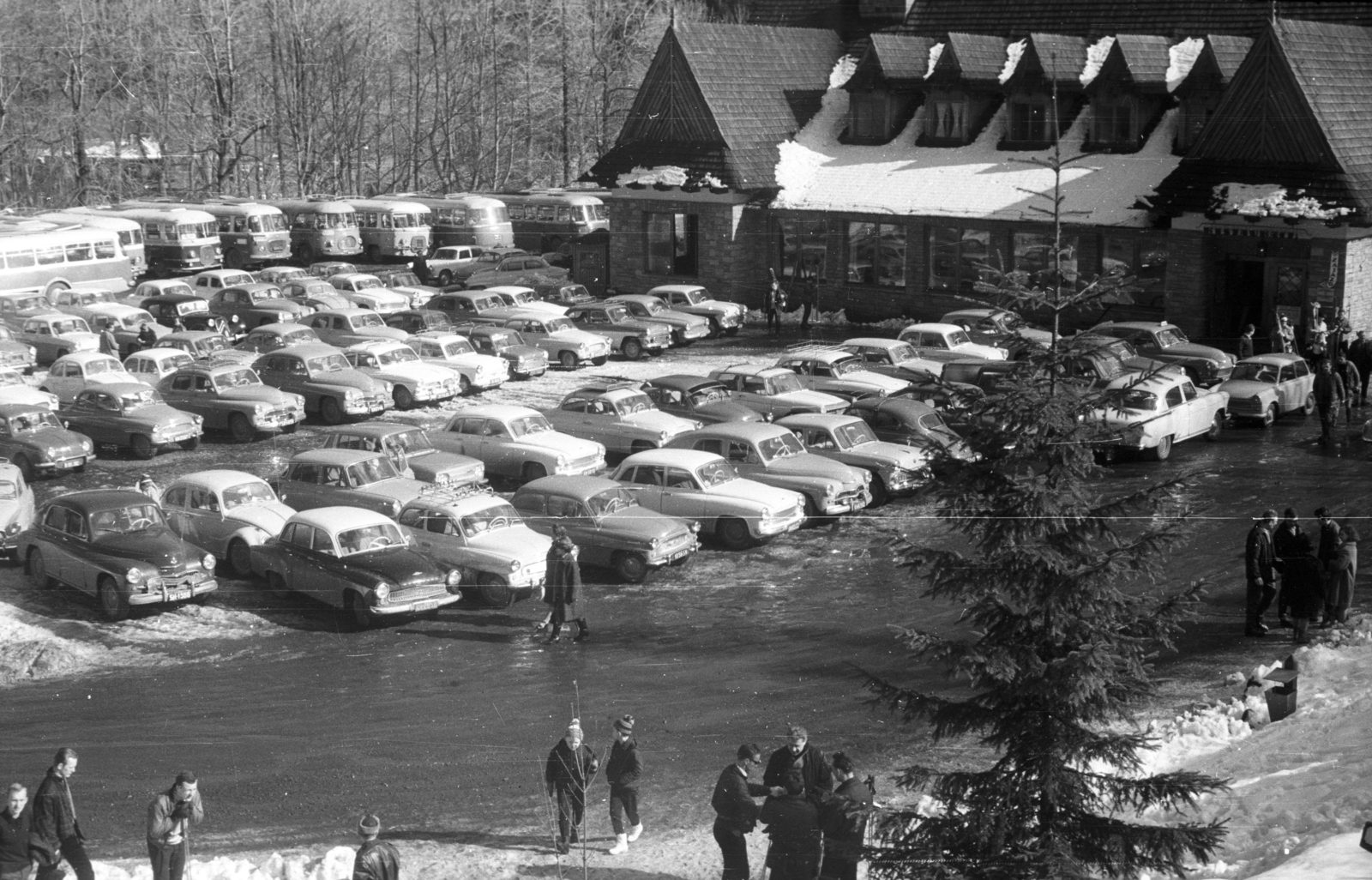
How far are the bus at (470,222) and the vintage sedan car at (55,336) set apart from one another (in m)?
19.5

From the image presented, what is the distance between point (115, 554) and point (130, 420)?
28.4ft

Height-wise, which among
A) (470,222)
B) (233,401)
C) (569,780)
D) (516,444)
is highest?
(470,222)

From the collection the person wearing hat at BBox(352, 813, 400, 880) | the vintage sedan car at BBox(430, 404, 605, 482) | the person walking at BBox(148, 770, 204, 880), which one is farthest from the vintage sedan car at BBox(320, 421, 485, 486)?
the person wearing hat at BBox(352, 813, 400, 880)

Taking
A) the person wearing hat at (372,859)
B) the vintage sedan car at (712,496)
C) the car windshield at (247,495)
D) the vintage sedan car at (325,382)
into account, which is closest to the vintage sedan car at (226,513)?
the car windshield at (247,495)

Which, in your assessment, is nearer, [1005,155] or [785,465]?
[785,465]

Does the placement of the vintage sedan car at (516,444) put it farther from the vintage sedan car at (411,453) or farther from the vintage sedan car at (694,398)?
the vintage sedan car at (694,398)

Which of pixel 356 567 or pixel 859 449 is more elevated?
pixel 859 449

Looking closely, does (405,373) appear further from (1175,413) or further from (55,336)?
(1175,413)

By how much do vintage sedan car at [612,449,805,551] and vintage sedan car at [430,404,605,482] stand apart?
6.64 feet

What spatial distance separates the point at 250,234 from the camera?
2183 inches

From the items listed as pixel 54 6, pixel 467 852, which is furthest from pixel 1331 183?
pixel 54 6

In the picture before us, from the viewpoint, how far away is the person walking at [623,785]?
1445 cm

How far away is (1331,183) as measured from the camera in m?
36.3

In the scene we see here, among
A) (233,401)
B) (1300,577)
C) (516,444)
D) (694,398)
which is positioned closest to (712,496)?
(516,444)
